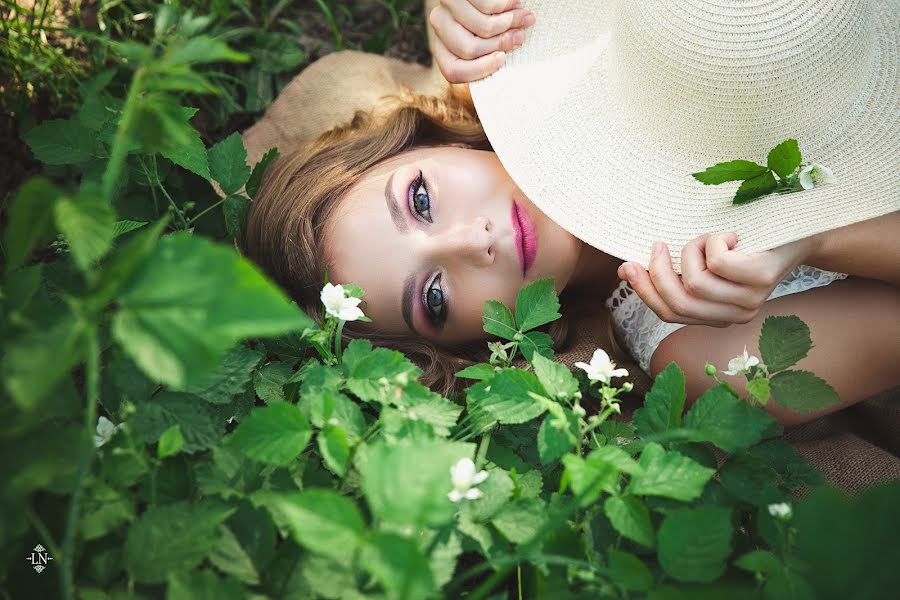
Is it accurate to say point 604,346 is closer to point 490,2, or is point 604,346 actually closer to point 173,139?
point 490,2

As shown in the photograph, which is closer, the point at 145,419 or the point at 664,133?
the point at 145,419

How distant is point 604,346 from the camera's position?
6.81 feet

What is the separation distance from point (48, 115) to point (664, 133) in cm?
184

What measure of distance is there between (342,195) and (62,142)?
2.07ft

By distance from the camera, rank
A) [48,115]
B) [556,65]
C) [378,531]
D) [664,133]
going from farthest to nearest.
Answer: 1. [48,115]
2. [556,65]
3. [664,133]
4. [378,531]

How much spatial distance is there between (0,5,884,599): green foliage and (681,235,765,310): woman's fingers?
0.68 feet

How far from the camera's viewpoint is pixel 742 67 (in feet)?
4.59

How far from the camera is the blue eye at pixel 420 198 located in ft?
5.58

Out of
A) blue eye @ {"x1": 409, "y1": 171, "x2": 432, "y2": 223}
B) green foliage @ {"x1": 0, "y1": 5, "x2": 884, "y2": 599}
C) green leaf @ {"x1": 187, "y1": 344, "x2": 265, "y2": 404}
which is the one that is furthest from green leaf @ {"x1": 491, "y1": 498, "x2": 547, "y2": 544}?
blue eye @ {"x1": 409, "y1": 171, "x2": 432, "y2": 223}

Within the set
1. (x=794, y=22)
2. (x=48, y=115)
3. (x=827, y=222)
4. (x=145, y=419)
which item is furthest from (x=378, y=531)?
(x=48, y=115)

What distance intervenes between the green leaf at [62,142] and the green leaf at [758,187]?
133cm

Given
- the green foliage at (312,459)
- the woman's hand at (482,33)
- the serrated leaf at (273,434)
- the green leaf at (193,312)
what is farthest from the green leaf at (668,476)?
the woman's hand at (482,33)

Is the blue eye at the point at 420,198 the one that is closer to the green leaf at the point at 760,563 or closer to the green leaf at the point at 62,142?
the green leaf at the point at 62,142

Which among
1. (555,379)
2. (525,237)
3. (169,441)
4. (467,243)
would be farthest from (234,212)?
(555,379)
